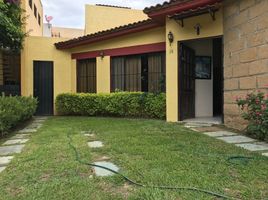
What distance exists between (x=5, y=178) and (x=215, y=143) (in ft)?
11.1

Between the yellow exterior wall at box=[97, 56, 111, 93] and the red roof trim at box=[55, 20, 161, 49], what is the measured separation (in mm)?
808

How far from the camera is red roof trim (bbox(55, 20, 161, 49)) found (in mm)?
9273

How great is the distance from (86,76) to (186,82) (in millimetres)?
4880

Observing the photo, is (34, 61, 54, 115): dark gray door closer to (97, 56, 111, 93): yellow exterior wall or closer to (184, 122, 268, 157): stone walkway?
(97, 56, 111, 93): yellow exterior wall

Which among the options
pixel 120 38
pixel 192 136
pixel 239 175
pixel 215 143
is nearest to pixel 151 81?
pixel 120 38

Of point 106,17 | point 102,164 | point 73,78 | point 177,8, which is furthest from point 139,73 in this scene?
point 106,17

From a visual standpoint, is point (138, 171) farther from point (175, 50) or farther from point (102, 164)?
point (175, 50)

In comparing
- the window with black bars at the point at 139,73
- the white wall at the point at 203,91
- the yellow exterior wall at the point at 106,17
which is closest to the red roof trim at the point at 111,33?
the window with black bars at the point at 139,73

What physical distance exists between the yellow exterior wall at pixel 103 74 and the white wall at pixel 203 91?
349cm

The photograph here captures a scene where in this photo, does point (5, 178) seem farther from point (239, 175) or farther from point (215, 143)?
point (215, 143)

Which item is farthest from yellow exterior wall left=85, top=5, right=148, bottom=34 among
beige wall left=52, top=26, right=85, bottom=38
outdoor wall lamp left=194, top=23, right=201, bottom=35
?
beige wall left=52, top=26, right=85, bottom=38

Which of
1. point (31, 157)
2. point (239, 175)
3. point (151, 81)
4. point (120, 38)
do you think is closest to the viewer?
point (239, 175)

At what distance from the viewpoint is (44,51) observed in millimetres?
11891

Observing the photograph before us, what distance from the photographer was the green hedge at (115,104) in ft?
28.8
